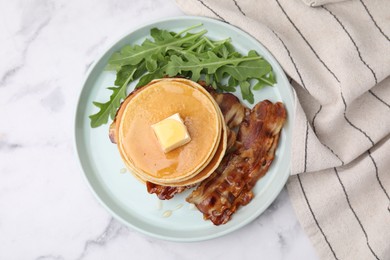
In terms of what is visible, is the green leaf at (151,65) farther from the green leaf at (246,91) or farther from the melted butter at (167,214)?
the melted butter at (167,214)

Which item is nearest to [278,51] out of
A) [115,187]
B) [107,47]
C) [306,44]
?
[306,44]

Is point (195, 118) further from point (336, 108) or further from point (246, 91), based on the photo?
point (336, 108)

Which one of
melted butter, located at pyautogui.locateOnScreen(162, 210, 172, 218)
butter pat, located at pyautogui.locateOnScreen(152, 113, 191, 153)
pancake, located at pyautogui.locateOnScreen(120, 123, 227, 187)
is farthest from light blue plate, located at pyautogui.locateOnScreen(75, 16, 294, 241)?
butter pat, located at pyautogui.locateOnScreen(152, 113, 191, 153)

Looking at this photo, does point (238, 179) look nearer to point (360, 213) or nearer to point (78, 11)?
point (360, 213)

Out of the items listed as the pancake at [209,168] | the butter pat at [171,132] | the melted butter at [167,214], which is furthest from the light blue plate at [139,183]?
the butter pat at [171,132]

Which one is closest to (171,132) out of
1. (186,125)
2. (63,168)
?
(186,125)
